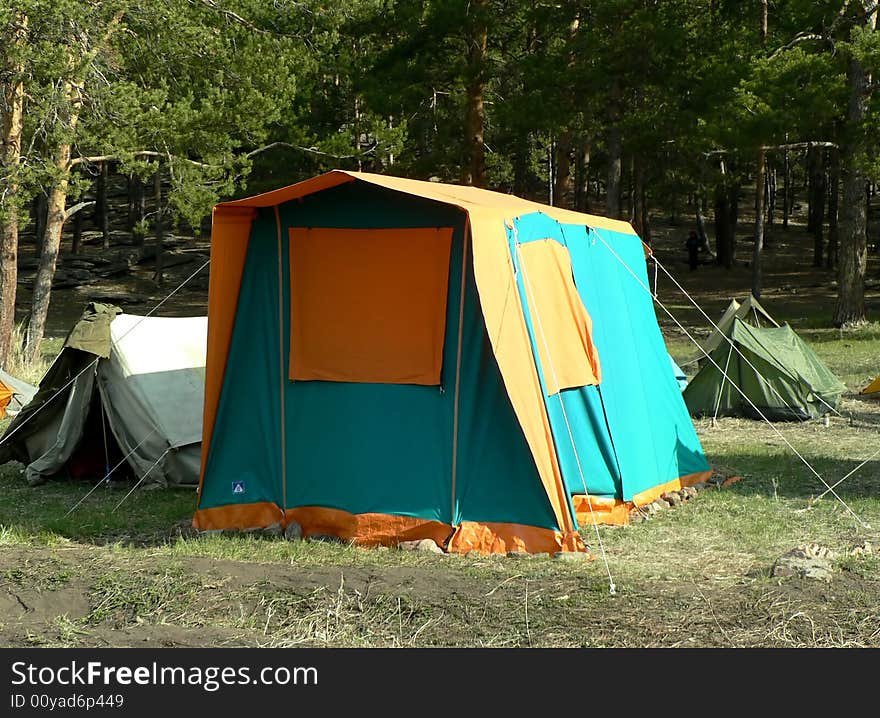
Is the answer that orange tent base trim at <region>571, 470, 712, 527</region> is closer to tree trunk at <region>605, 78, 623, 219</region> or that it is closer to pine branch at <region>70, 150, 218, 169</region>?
pine branch at <region>70, 150, 218, 169</region>

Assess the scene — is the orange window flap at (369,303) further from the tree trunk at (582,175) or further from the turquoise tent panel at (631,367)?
the tree trunk at (582,175)

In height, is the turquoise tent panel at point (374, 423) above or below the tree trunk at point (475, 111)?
below

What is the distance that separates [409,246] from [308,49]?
1352cm

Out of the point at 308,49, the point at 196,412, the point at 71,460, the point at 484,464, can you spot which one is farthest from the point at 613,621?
the point at 308,49

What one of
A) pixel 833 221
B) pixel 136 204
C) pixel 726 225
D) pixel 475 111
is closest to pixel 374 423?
pixel 475 111

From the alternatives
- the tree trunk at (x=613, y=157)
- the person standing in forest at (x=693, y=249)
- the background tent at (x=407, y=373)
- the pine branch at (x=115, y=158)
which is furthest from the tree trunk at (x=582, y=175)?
the background tent at (x=407, y=373)

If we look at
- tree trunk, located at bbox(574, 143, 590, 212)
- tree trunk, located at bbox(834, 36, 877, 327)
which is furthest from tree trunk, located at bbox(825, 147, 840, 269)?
tree trunk, located at bbox(834, 36, 877, 327)

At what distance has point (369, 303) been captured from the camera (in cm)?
789

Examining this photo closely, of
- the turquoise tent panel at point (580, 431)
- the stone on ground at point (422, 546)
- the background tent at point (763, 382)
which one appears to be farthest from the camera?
the background tent at point (763, 382)

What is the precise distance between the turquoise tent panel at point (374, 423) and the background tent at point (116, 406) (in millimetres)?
1733

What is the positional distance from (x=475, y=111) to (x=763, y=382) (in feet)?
42.2

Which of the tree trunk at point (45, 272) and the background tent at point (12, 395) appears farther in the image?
the tree trunk at point (45, 272)

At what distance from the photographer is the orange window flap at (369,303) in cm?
770

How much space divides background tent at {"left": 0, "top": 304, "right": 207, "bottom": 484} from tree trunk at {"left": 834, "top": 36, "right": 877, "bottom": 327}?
47.5 ft
